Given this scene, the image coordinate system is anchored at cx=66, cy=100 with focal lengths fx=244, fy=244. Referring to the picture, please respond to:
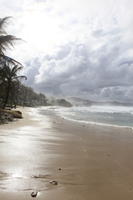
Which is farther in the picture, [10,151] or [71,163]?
[10,151]

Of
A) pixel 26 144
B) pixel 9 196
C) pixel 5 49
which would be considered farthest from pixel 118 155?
pixel 5 49

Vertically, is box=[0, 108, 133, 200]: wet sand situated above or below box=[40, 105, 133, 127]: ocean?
below

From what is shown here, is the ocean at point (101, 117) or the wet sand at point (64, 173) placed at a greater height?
the ocean at point (101, 117)

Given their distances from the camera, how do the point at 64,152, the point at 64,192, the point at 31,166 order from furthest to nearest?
the point at 64,152 < the point at 31,166 < the point at 64,192

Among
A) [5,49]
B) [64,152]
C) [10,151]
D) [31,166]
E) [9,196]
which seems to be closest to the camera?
[9,196]

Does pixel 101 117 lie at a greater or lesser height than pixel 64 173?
greater

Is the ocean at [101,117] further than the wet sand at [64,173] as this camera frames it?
Yes

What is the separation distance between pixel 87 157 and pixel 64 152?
0.79 m

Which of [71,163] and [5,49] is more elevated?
[5,49]

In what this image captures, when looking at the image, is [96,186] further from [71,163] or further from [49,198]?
[71,163]

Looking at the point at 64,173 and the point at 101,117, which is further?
the point at 101,117

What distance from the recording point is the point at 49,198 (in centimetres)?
375

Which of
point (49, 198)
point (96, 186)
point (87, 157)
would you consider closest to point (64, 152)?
point (87, 157)

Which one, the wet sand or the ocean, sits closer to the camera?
the wet sand
